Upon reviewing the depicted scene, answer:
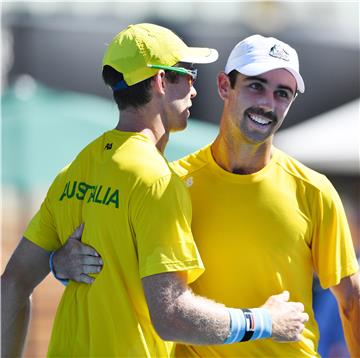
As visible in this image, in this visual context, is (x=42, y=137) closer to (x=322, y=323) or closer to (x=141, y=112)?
(x=322, y=323)

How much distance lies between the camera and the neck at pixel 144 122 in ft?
11.9

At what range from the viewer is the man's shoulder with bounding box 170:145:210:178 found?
159 inches

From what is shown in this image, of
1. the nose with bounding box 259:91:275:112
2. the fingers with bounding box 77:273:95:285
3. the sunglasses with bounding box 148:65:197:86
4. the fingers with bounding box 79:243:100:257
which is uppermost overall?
the sunglasses with bounding box 148:65:197:86

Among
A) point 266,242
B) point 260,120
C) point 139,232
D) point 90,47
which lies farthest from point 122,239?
point 90,47

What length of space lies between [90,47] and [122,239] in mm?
9696

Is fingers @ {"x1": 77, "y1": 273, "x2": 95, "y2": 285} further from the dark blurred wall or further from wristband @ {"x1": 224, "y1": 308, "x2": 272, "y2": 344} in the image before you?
the dark blurred wall

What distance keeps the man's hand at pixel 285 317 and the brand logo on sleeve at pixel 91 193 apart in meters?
0.77

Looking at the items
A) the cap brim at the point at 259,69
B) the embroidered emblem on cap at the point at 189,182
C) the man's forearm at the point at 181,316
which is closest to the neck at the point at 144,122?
the embroidered emblem on cap at the point at 189,182

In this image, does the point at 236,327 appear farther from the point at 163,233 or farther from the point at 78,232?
the point at 78,232

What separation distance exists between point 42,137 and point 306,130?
188 inches

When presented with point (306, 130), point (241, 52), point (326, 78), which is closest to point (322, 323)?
point (241, 52)

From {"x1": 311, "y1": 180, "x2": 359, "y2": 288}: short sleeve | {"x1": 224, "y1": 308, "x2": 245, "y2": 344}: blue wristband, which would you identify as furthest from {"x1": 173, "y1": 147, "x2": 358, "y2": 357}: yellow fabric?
{"x1": 224, "y1": 308, "x2": 245, "y2": 344}: blue wristband

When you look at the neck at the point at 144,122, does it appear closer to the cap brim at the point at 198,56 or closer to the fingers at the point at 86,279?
the cap brim at the point at 198,56

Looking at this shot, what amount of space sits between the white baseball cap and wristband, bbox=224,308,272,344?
3.32 ft
